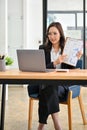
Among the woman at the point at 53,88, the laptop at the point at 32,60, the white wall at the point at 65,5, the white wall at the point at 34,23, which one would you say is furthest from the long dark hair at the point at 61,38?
the white wall at the point at 65,5

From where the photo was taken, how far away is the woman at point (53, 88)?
2.52 m

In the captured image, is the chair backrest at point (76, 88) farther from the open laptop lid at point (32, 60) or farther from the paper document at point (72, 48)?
the open laptop lid at point (32, 60)

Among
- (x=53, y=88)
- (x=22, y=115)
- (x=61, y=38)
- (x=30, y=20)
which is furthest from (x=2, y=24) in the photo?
(x=53, y=88)

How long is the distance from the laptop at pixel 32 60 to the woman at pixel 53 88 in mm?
287

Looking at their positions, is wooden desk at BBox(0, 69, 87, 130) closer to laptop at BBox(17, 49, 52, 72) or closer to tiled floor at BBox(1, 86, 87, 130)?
laptop at BBox(17, 49, 52, 72)

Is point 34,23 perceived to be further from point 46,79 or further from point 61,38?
point 46,79

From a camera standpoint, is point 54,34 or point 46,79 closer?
point 46,79

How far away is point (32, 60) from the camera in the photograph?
7.34ft

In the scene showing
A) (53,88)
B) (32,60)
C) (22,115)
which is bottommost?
(22,115)

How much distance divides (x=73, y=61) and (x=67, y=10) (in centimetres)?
418

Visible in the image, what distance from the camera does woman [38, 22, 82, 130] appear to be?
8.27 ft

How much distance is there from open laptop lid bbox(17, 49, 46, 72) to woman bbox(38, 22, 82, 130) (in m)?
0.29

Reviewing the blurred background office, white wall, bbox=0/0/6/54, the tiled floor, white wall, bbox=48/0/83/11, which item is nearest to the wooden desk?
the tiled floor

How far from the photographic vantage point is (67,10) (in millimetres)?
6461
